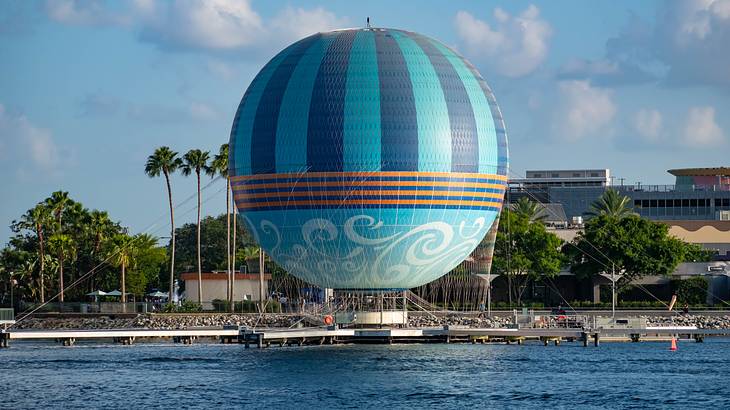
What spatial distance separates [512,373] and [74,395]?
21.8 meters

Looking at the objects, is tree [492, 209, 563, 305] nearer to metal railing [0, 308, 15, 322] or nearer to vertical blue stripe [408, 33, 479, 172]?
vertical blue stripe [408, 33, 479, 172]

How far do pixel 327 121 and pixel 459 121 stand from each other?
7921mm

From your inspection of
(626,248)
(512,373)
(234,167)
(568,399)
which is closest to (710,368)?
(512,373)

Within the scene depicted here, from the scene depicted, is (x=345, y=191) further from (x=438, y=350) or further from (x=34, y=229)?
(x=34, y=229)

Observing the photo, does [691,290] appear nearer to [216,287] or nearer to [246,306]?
[246,306]

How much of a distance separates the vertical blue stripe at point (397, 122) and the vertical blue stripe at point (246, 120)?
25.6 ft

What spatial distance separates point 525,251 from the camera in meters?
130

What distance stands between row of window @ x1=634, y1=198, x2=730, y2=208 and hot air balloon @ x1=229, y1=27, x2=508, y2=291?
9061 cm

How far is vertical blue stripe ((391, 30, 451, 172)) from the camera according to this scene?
296 ft

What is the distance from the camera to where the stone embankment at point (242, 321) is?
10112 cm

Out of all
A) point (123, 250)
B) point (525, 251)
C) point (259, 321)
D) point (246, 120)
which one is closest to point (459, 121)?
point (246, 120)

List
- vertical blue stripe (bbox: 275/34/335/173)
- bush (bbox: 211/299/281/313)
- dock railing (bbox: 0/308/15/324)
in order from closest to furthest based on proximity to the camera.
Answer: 1. vertical blue stripe (bbox: 275/34/335/173)
2. dock railing (bbox: 0/308/15/324)
3. bush (bbox: 211/299/281/313)

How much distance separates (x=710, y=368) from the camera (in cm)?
8062

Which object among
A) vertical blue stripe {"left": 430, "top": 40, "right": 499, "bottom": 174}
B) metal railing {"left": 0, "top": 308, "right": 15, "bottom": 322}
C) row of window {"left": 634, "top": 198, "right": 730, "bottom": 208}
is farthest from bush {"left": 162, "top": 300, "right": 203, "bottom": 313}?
row of window {"left": 634, "top": 198, "right": 730, "bottom": 208}
